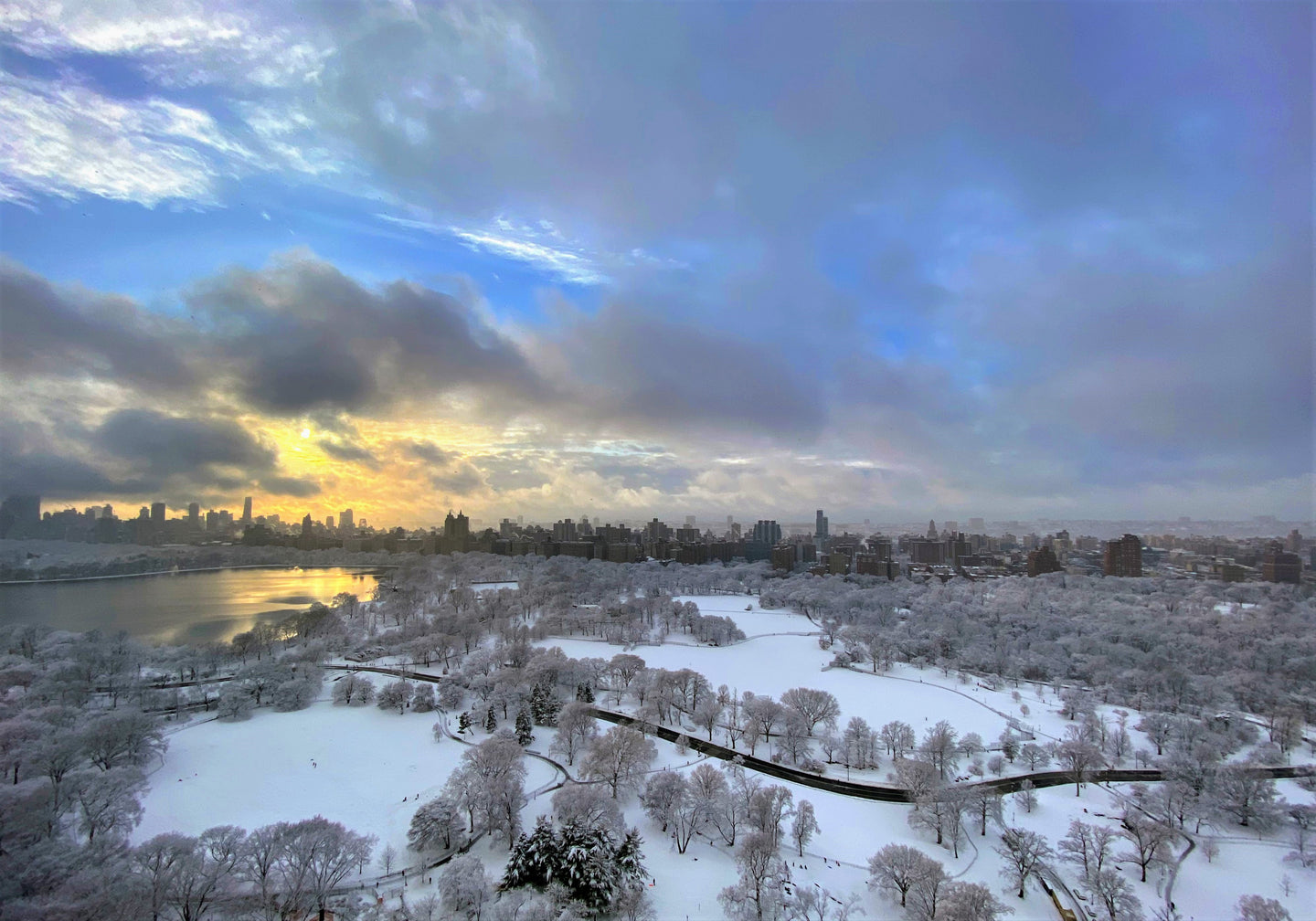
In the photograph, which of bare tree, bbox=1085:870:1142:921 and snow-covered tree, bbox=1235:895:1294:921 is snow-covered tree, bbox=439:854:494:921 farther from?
snow-covered tree, bbox=1235:895:1294:921

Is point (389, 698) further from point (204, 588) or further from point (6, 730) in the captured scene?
point (204, 588)

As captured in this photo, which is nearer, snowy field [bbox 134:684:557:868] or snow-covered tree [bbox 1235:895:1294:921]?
snow-covered tree [bbox 1235:895:1294:921]

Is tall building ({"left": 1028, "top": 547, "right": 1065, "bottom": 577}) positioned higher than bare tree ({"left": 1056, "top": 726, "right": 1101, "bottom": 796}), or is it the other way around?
tall building ({"left": 1028, "top": 547, "right": 1065, "bottom": 577})

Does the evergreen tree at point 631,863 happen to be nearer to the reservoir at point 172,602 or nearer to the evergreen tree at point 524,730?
the evergreen tree at point 524,730

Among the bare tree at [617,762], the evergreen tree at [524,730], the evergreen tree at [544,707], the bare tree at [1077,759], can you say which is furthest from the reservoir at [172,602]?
the bare tree at [1077,759]

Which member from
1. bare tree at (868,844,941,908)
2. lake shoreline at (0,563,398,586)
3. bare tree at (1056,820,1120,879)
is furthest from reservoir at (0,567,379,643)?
bare tree at (1056,820,1120,879)

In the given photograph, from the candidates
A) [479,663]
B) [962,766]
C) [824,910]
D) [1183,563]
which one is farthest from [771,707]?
[1183,563]
